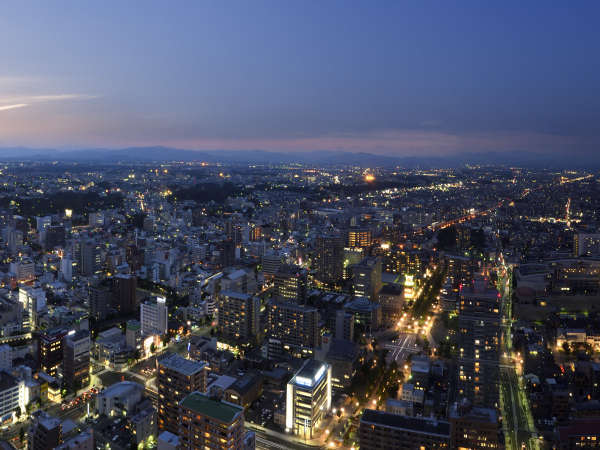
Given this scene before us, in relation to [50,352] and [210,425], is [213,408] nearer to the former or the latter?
[210,425]

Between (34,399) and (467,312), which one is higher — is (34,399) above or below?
below

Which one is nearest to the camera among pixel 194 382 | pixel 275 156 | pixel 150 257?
pixel 194 382

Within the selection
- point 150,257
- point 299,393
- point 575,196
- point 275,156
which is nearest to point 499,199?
point 575,196

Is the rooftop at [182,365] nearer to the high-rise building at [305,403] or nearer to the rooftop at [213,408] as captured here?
the rooftop at [213,408]

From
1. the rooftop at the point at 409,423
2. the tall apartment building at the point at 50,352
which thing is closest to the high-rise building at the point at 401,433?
the rooftop at the point at 409,423

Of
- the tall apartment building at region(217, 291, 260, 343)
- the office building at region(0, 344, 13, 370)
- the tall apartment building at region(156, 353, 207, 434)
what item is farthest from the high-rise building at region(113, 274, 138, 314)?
the tall apartment building at region(156, 353, 207, 434)

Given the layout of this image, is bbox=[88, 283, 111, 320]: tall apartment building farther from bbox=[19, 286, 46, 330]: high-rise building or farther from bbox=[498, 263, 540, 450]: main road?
bbox=[498, 263, 540, 450]: main road

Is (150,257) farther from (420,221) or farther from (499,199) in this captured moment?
(499,199)
